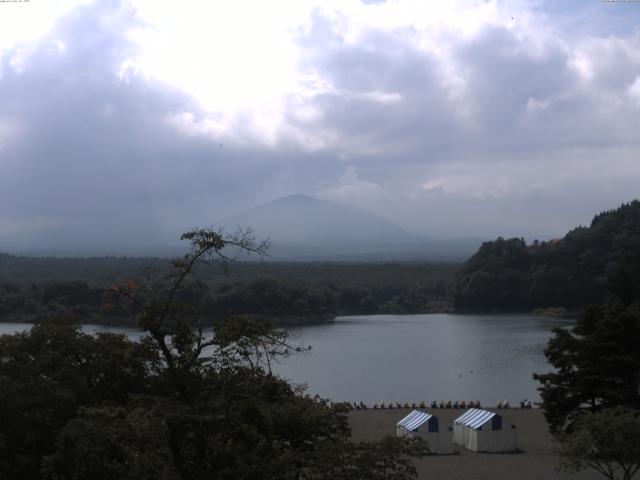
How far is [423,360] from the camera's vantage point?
29578 mm

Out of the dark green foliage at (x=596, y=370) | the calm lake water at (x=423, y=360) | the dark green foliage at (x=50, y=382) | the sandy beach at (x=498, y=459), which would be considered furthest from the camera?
the calm lake water at (x=423, y=360)

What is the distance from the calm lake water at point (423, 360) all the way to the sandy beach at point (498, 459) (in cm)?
321

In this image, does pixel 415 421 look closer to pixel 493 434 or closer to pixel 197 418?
pixel 493 434

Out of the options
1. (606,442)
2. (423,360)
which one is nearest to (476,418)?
(606,442)

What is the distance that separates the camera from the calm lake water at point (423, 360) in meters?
22.7

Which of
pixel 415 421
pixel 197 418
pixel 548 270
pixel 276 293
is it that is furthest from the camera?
pixel 548 270

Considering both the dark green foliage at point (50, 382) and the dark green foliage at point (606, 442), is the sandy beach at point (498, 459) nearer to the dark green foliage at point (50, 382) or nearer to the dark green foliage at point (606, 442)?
the dark green foliage at point (606, 442)

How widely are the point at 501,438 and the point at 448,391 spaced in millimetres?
9291

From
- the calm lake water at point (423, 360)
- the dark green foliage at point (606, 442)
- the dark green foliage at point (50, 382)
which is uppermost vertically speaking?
the dark green foliage at point (50, 382)

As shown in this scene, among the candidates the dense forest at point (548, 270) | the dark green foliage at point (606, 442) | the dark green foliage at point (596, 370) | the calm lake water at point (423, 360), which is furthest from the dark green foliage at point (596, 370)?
the dense forest at point (548, 270)

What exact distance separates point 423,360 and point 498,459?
1658 cm

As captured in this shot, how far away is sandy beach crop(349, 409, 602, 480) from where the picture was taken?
38.5 ft

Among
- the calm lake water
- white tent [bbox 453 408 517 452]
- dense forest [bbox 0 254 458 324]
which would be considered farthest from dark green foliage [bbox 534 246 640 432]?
dense forest [bbox 0 254 458 324]

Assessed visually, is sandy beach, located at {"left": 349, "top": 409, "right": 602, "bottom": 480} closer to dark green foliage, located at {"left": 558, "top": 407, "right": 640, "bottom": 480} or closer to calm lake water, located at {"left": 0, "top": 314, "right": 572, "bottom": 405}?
dark green foliage, located at {"left": 558, "top": 407, "right": 640, "bottom": 480}
